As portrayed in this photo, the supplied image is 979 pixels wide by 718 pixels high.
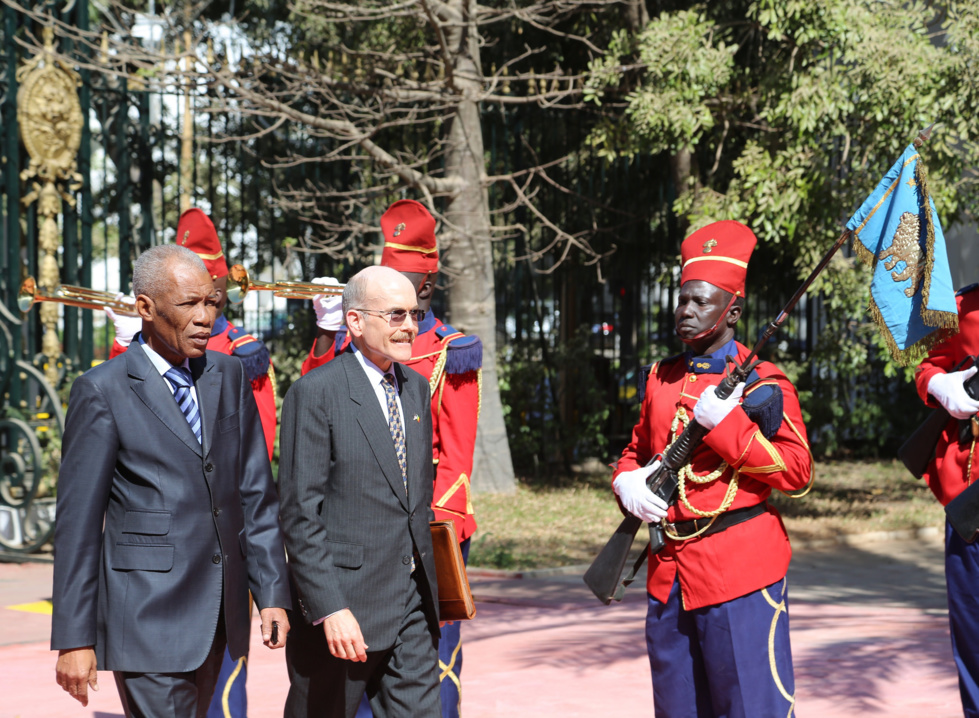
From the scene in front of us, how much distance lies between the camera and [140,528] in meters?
3.12

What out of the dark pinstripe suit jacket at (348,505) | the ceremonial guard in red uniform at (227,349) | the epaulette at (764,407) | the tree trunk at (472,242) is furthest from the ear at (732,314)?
the tree trunk at (472,242)

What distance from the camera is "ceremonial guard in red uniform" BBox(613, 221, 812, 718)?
3719 mm

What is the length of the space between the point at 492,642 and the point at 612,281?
8482mm

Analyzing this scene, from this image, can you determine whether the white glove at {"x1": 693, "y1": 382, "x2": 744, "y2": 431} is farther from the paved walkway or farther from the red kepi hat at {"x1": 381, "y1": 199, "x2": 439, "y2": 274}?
the paved walkway

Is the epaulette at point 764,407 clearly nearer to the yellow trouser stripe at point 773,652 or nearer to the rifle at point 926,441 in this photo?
the yellow trouser stripe at point 773,652

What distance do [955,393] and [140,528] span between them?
299 cm

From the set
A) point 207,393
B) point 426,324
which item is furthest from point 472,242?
point 207,393

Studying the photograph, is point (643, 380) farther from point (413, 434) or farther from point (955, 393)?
point (955, 393)

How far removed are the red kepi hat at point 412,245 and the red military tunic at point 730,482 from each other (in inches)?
56.5

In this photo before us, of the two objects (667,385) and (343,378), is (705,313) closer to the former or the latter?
(667,385)

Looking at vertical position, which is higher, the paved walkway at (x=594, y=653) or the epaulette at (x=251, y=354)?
the epaulette at (x=251, y=354)

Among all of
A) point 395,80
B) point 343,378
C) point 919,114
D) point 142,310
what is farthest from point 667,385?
point 395,80

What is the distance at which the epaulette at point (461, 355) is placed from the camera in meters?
4.70

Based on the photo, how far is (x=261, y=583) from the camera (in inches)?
135
